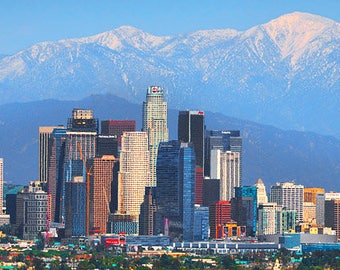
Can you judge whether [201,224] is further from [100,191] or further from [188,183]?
[100,191]

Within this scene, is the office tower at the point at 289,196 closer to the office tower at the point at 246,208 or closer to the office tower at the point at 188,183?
the office tower at the point at 246,208

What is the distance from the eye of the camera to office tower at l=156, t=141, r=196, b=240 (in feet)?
413

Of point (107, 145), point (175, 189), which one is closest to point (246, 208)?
point (175, 189)

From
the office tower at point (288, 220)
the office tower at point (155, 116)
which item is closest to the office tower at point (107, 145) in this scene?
the office tower at point (155, 116)

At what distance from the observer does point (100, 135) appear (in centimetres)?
14275

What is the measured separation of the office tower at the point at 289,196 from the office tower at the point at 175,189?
36.8 feet

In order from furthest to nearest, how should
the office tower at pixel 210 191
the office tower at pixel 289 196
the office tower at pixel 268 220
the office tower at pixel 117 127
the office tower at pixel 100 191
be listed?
the office tower at pixel 117 127 < the office tower at pixel 289 196 < the office tower at pixel 210 191 < the office tower at pixel 268 220 < the office tower at pixel 100 191

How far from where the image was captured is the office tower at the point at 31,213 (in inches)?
5054

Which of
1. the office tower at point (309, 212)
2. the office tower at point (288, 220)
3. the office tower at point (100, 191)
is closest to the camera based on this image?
the office tower at point (100, 191)

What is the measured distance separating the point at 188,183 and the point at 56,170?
15.3 metres

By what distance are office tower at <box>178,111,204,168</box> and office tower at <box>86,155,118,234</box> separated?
6.08m

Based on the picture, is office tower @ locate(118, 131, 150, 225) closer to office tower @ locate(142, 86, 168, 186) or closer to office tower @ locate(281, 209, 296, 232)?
office tower @ locate(142, 86, 168, 186)

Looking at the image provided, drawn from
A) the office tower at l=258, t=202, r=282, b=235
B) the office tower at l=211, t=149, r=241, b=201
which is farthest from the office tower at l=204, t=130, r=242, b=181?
the office tower at l=258, t=202, r=282, b=235

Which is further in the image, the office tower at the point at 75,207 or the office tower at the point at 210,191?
the office tower at the point at 210,191
